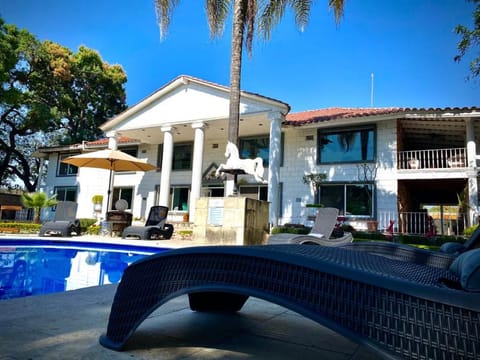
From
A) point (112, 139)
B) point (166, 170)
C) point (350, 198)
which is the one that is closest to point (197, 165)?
point (166, 170)

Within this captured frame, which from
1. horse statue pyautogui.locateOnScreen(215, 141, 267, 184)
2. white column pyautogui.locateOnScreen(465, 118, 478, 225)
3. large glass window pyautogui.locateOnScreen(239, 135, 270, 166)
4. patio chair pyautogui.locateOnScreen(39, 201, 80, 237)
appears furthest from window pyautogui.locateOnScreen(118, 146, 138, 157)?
white column pyautogui.locateOnScreen(465, 118, 478, 225)

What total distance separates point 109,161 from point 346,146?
1020 centimetres

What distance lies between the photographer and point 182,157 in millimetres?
19625

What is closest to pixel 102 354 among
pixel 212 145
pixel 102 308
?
pixel 102 308

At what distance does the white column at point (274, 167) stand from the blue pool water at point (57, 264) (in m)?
5.96

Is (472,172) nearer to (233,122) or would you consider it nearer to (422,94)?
(233,122)

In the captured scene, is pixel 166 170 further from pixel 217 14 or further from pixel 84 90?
pixel 84 90

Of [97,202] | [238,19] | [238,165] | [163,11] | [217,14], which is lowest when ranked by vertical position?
[97,202]

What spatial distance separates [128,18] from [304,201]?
40.5 ft

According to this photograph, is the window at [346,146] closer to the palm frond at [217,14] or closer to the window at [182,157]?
the palm frond at [217,14]

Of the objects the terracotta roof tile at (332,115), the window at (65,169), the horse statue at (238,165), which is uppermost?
the terracotta roof tile at (332,115)

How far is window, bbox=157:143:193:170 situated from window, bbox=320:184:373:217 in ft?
26.1

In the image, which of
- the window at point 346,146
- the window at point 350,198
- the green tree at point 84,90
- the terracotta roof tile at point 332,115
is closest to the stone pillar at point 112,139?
the terracotta roof tile at point 332,115

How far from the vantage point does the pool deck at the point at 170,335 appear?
178 centimetres
